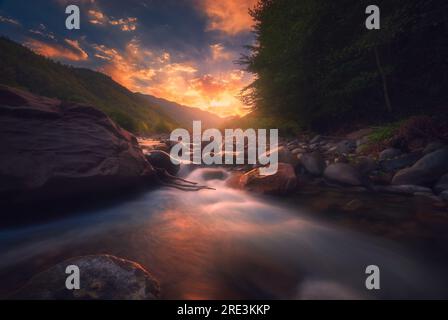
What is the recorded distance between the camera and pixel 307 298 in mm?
2010

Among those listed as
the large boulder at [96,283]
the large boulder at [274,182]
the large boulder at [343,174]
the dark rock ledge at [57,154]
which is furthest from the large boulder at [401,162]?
the dark rock ledge at [57,154]

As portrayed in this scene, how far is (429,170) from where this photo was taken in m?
4.63

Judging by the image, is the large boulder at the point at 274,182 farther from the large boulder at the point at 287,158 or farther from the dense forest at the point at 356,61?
the dense forest at the point at 356,61

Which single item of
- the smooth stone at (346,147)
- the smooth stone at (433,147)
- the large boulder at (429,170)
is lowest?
the large boulder at (429,170)

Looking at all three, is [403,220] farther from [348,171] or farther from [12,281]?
[12,281]

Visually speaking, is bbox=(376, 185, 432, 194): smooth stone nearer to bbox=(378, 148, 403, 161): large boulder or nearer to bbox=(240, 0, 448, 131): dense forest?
bbox=(378, 148, 403, 161): large boulder

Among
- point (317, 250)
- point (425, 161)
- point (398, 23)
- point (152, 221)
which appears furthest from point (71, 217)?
point (398, 23)

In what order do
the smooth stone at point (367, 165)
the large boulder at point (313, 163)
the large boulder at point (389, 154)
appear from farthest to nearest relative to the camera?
the large boulder at point (313, 163), the large boulder at point (389, 154), the smooth stone at point (367, 165)

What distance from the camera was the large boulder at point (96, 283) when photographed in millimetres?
1644

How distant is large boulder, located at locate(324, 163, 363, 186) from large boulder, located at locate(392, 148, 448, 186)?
983mm

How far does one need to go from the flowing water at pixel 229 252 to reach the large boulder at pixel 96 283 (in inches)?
12.5

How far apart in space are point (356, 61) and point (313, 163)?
581cm

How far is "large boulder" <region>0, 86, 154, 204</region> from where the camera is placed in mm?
3398

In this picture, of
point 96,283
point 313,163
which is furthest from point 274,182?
point 96,283
